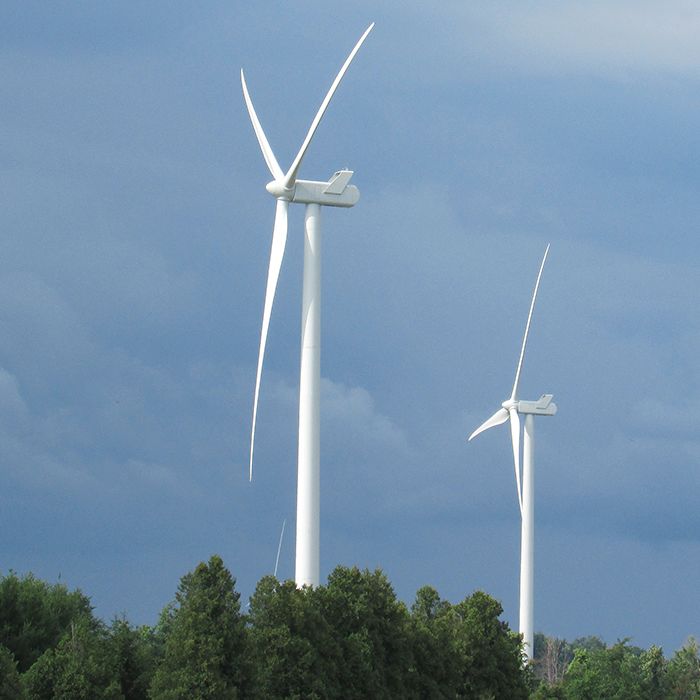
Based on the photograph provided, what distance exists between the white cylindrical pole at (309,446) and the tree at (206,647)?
522 cm

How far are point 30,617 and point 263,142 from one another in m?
35.7

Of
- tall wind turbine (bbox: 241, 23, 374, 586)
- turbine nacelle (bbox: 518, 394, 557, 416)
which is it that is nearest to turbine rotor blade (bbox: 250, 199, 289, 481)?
tall wind turbine (bbox: 241, 23, 374, 586)

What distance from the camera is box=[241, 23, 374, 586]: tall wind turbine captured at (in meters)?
55.0

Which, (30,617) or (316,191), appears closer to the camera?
(316,191)

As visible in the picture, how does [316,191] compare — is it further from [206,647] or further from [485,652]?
[485,652]

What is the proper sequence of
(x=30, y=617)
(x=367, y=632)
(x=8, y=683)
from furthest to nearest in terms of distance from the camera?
(x=30, y=617) → (x=367, y=632) → (x=8, y=683)

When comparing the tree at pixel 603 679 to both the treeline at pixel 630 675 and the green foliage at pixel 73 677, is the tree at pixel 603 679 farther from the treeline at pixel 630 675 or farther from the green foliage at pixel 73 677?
the green foliage at pixel 73 677

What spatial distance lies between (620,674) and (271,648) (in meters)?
70.5

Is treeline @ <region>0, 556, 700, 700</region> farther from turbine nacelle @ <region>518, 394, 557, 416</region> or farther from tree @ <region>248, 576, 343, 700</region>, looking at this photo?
turbine nacelle @ <region>518, 394, 557, 416</region>

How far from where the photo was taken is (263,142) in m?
59.2

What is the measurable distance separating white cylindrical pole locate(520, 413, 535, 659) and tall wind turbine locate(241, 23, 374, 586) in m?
49.2

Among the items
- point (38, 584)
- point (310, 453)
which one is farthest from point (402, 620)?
point (38, 584)

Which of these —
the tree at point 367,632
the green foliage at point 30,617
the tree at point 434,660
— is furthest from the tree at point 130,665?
the green foliage at point 30,617

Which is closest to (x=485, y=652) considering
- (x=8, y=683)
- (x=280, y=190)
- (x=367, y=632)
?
(x=367, y=632)
